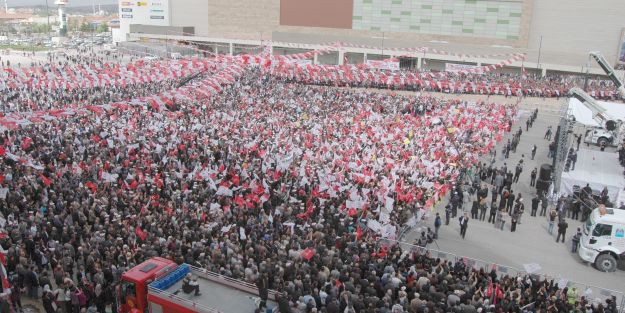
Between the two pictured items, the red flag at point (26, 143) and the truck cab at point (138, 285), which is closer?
the truck cab at point (138, 285)

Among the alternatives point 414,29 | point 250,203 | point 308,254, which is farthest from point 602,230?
point 414,29

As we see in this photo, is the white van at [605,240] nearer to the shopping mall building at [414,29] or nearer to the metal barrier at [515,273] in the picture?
the metal barrier at [515,273]

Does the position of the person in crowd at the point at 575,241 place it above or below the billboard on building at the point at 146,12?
below

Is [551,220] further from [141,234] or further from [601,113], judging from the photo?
[141,234]

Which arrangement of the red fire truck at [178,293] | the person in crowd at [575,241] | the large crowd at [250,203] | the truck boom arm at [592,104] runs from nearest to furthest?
the red fire truck at [178,293]
the large crowd at [250,203]
the person in crowd at [575,241]
the truck boom arm at [592,104]

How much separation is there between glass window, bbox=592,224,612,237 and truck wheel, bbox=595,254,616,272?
0.61 metres

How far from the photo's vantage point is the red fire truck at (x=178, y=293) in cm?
951

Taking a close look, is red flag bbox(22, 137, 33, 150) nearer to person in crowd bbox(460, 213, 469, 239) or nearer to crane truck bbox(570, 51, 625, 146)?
person in crowd bbox(460, 213, 469, 239)

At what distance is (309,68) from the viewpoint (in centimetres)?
3919

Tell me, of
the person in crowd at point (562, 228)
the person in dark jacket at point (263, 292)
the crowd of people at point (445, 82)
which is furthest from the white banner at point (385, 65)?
the person in dark jacket at point (263, 292)

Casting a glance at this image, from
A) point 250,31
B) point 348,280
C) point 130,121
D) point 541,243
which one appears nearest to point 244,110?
point 130,121


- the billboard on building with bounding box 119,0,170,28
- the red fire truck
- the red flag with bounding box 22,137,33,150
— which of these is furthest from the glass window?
the billboard on building with bounding box 119,0,170,28

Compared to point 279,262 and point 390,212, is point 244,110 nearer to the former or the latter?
point 390,212

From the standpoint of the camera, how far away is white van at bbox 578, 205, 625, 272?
49.2 feet
